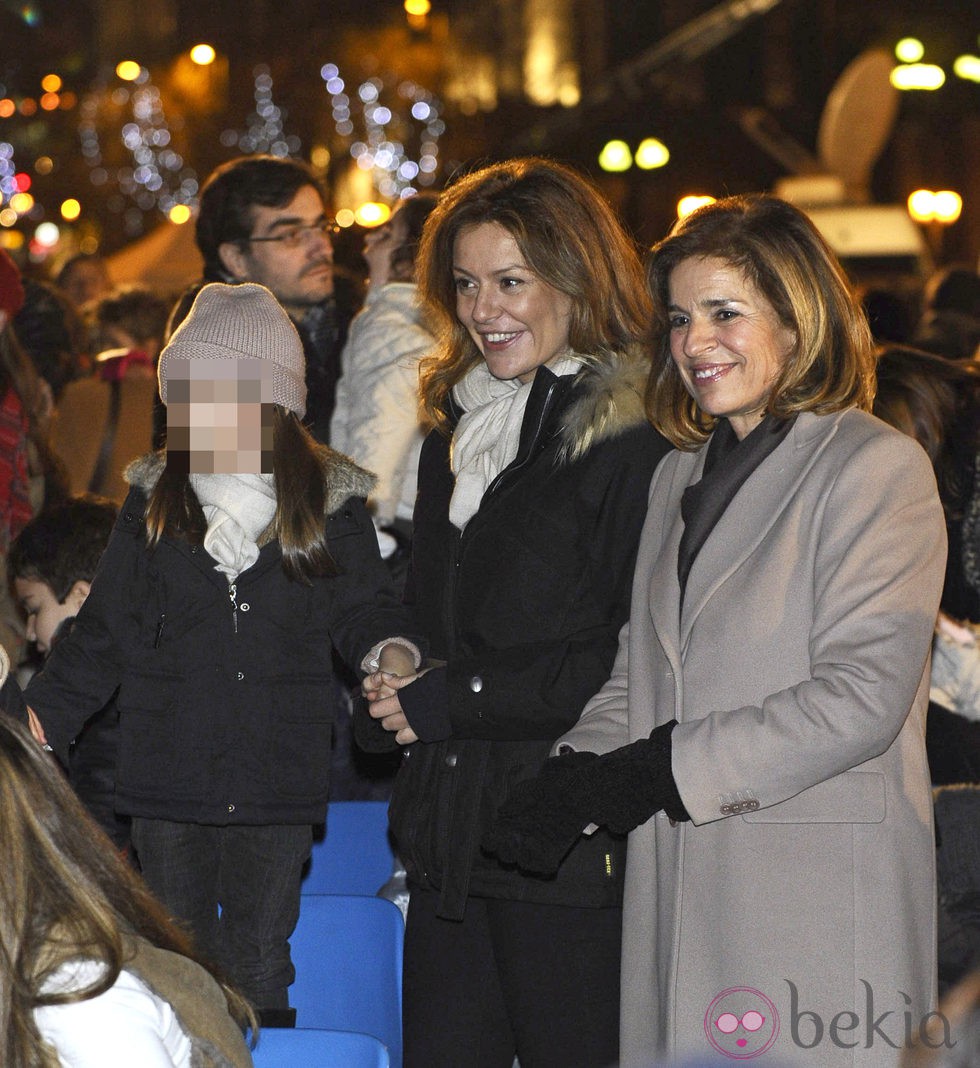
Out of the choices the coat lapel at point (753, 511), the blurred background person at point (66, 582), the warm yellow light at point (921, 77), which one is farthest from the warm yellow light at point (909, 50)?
the coat lapel at point (753, 511)

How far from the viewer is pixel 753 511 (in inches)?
122

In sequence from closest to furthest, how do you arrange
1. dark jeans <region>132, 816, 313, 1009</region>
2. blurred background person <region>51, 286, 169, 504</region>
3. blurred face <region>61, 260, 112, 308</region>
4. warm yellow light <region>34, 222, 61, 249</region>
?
dark jeans <region>132, 816, 313, 1009</region> < blurred background person <region>51, 286, 169, 504</region> < blurred face <region>61, 260, 112, 308</region> < warm yellow light <region>34, 222, 61, 249</region>

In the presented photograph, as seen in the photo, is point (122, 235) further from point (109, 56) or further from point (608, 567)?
point (608, 567)

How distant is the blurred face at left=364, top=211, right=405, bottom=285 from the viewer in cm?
564

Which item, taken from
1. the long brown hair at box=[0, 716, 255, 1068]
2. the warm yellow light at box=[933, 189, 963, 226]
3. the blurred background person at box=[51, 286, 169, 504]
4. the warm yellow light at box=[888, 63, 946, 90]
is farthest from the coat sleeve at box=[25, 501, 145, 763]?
the warm yellow light at box=[933, 189, 963, 226]

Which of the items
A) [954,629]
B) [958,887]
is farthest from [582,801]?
[954,629]

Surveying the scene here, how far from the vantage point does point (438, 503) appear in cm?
363

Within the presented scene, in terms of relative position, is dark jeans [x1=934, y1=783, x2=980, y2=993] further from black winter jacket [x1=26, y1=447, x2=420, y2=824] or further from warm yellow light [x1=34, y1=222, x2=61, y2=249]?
warm yellow light [x1=34, y1=222, x2=61, y2=249]

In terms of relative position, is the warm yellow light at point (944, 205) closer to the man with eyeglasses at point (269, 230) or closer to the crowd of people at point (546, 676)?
the man with eyeglasses at point (269, 230)

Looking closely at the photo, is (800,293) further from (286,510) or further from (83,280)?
(83,280)

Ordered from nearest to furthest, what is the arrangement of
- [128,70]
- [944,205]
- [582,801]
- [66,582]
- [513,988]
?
[582,801]
[513,988]
[66,582]
[944,205]
[128,70]

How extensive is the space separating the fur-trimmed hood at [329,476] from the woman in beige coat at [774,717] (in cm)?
86

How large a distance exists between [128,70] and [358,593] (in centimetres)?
2559

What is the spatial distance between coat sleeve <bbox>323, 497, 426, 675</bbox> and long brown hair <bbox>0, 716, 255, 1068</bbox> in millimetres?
1199
